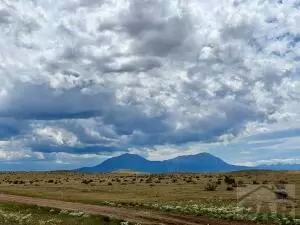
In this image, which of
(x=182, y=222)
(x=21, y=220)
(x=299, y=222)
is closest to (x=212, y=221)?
(x=182, y=222)

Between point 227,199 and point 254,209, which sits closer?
point 254,209

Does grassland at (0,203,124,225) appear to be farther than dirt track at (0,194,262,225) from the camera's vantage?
Yes

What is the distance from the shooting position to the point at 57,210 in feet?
170

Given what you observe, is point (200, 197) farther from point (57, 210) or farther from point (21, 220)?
point (21, 220)

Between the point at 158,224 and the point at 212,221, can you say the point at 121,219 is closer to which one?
the point at 158,224

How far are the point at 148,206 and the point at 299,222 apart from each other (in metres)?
17.4

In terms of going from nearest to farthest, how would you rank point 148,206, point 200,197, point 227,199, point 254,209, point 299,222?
point 299,222, point 254,209, point 148,206, point 227,199, point 200,197

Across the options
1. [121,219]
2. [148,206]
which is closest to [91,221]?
[121,219]

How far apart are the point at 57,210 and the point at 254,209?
18935 mm

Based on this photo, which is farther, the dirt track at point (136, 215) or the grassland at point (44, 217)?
the grassland at point (44, 217)

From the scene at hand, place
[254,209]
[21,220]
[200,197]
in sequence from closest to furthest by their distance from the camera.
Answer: [21,220] < [254,209] < [200,197]

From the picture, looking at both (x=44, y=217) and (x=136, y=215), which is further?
(x=44, y=217)

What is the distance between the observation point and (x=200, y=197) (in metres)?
64.9

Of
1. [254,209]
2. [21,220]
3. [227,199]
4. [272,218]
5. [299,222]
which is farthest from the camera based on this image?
[227,199]
